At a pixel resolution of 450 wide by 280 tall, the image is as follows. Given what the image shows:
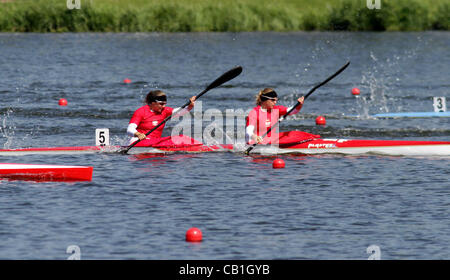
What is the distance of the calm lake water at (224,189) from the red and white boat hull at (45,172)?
229 millimetres

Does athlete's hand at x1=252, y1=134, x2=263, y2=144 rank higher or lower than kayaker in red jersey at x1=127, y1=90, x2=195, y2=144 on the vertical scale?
lower

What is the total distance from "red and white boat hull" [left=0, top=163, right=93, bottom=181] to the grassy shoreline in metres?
48.8

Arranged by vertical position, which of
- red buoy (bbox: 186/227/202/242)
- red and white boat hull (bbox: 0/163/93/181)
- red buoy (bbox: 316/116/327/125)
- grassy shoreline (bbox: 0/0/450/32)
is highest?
grassy shoreline (bbox: 0/0/450/32)

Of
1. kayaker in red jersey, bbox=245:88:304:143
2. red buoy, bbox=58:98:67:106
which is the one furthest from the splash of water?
kayaker in red jersey, bbox=245:88:304:143

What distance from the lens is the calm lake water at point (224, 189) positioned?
508 inches

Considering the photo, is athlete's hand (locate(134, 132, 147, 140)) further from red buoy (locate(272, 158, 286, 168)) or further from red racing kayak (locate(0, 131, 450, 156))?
red buoy (locate(272, 158, 286, 168))

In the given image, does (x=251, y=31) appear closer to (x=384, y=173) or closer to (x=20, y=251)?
(x=384, y=173)

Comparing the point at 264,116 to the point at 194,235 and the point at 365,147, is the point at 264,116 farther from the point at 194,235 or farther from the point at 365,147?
the point at 194,235

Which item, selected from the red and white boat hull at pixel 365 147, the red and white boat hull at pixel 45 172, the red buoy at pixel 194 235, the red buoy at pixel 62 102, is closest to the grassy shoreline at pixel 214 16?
the red buoy at pixel 62 102

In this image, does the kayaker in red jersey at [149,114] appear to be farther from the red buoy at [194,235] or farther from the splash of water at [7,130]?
the red buoy at [194,235]

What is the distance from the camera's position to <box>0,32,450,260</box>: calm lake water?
12.9m

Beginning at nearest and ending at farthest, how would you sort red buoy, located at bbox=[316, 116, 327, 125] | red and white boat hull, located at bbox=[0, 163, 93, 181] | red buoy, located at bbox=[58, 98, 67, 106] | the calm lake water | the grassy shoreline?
1. the calm lake water
2. red and white boat hull, located at bbox=[0, 163, 93, 181]
3. red buoy, located at bbox=[316, 116, 327, 125]
4. red buoy, located at bbox=[58, 98, 67, 106]
5. the grassy shoreline
